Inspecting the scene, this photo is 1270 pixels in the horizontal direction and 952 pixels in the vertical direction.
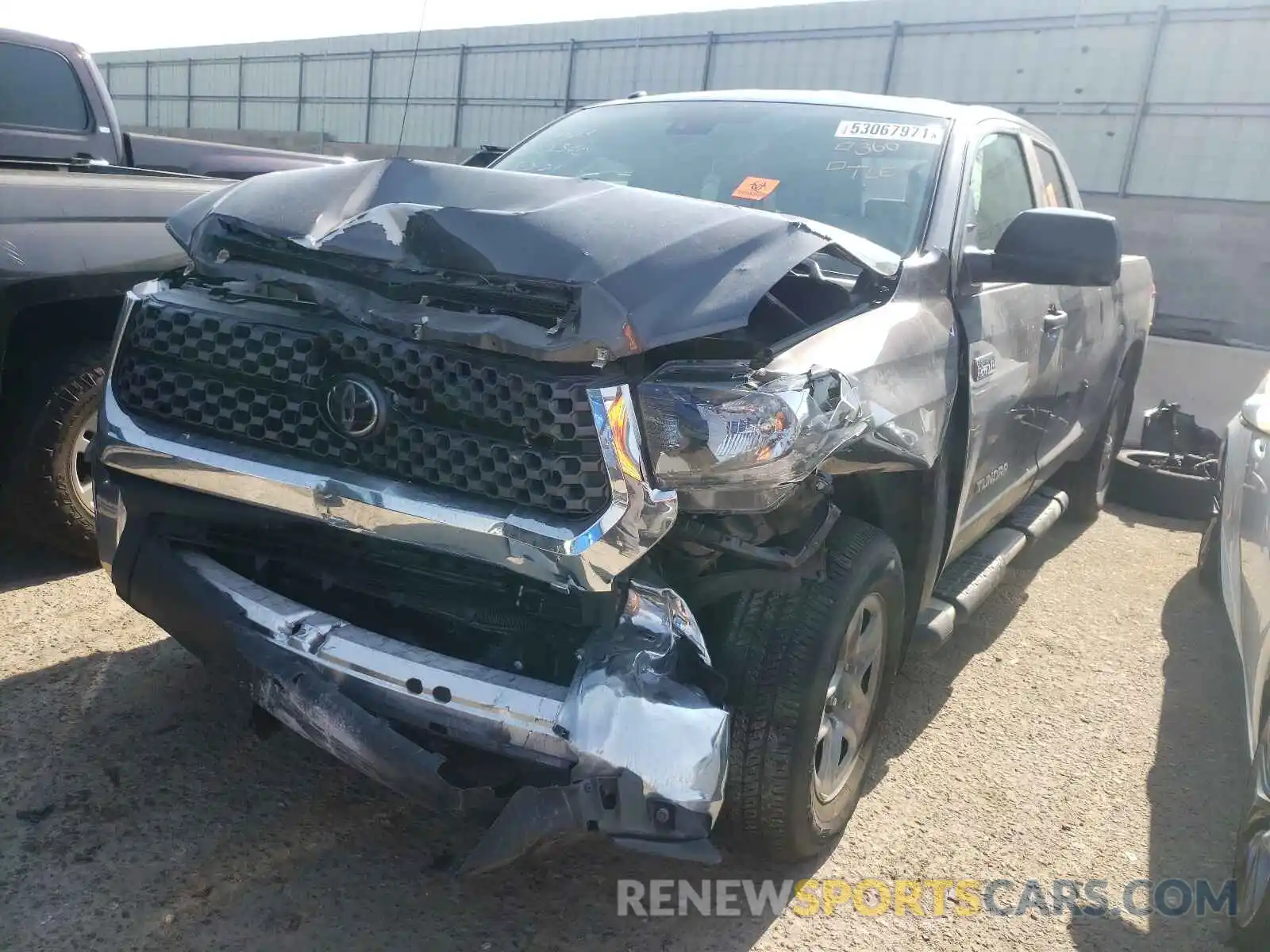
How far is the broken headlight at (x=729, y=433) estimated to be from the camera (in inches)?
81.0

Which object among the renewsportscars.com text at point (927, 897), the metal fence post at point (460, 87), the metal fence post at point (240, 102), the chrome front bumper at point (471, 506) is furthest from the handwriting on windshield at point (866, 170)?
the metal fence post at point (240, 102)

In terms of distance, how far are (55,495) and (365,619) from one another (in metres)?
2.07

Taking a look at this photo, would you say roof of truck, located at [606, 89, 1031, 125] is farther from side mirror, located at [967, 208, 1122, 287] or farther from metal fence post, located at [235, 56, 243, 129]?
metal fence post, located at [235, 56, 243, 129]

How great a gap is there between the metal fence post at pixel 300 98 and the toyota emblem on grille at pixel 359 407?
24.9 metres

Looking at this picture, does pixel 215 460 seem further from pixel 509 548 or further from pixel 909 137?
pixel 909 137


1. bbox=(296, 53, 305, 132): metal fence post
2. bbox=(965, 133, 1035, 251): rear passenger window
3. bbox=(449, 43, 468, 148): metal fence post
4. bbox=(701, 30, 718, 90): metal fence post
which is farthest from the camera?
bbox=(296, 53, 305, 132): metal fence post

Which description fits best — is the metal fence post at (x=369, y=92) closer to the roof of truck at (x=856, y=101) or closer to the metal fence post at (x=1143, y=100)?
the metal fence post at (x=1143, y=100)

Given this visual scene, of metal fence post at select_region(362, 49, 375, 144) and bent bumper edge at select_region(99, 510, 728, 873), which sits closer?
bent bumper edge at select_region(99, 510, 728, 873)

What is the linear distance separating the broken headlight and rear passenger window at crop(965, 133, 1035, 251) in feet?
5.10

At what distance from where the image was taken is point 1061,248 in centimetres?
299

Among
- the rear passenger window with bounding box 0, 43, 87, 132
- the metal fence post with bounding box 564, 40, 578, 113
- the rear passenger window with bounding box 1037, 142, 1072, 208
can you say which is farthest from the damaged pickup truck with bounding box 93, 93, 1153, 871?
the metal fence post with bounding box 564, 40, 578, 113

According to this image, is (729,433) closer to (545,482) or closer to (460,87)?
(545,482)

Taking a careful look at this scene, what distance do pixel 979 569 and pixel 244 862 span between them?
2.56 m

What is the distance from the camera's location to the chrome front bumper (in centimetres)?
201
